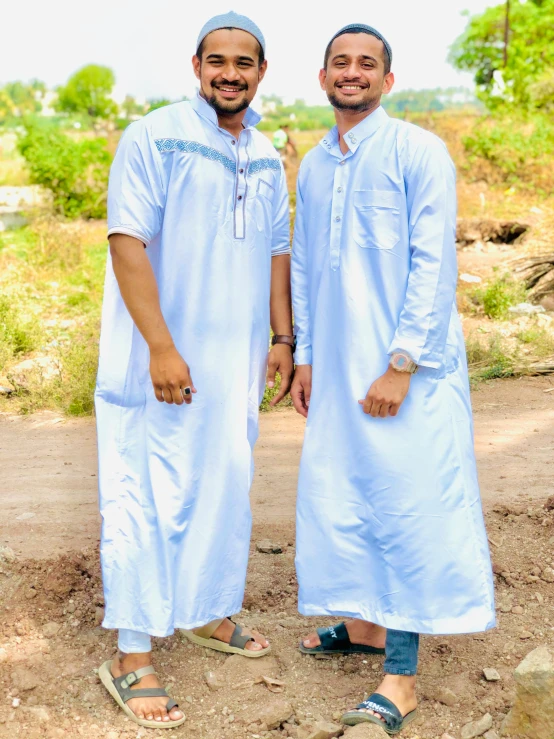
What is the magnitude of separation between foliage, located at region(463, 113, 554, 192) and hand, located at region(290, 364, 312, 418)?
11251mm

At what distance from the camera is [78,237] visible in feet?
32.9

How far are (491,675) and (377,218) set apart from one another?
1.35 meters

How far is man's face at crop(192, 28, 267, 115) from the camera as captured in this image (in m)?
2.35

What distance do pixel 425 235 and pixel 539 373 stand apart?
4.01 metres

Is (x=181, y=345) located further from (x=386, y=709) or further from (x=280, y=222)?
(x=386, y=709)

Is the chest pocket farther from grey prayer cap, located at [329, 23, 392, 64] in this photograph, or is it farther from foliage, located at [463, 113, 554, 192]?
foliage, located at [463, 113, 554, 192]

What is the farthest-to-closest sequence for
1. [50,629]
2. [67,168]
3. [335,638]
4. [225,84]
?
[67,168] → [50,629] → [335,638] → [225,84]

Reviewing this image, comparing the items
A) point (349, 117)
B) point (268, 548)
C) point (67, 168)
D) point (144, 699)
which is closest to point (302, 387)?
point (349, 117)

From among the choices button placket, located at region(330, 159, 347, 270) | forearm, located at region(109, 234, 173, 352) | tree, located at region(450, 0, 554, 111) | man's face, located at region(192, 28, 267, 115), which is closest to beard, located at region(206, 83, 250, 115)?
man's face, located at region(192, 28, 267, 115)

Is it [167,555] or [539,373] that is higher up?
[167,555]

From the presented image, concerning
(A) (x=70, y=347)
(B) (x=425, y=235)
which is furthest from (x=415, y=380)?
(A) (x=70, y=347)

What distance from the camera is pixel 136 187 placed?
89.9 inches

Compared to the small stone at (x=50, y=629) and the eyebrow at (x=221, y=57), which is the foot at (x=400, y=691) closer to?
the small stone at (x=50, y=629)

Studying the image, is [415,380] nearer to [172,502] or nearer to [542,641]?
[172,502]
